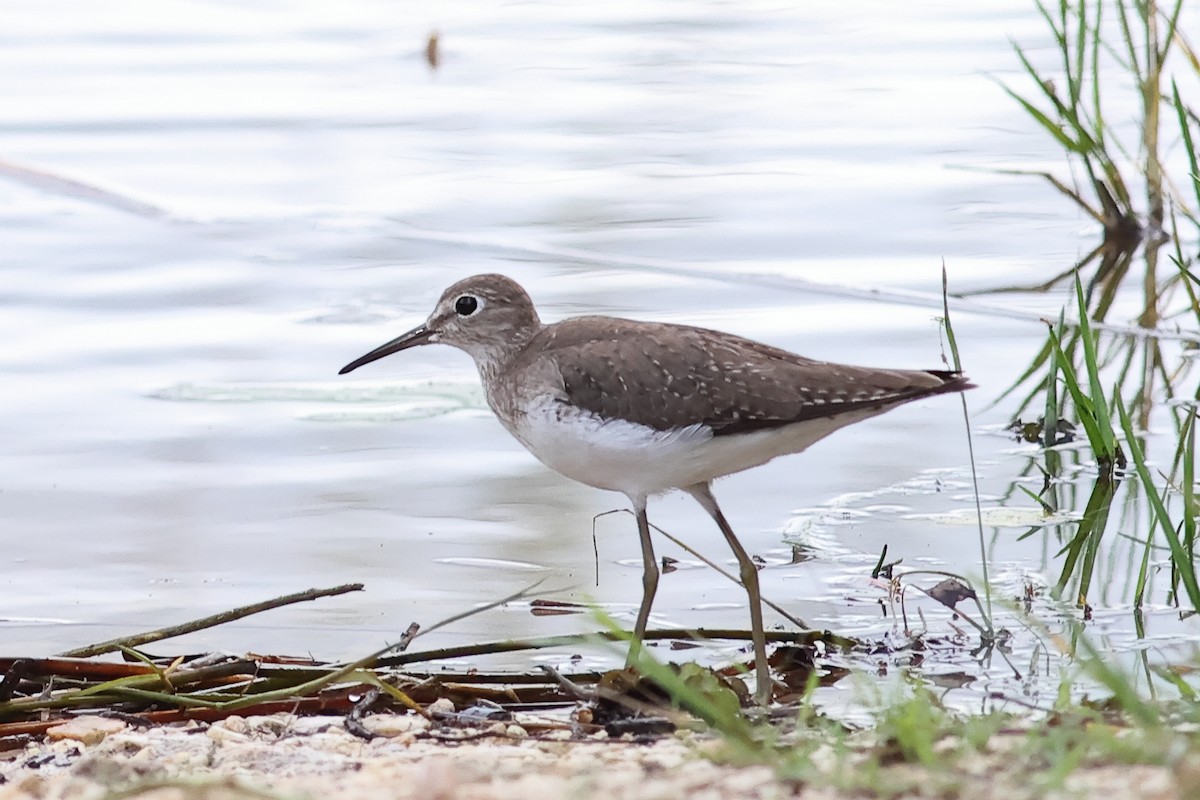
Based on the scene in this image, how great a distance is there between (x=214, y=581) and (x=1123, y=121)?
6530 mm

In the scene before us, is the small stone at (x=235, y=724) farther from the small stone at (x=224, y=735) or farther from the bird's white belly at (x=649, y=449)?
the bird's white belly at (x=649, y=449)

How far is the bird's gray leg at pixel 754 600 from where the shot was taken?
4.82 meters

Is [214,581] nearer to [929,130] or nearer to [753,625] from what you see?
[753,625]

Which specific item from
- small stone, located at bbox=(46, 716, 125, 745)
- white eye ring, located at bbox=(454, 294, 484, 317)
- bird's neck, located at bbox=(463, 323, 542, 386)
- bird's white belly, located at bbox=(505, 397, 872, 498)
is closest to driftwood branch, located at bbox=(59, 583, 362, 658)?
small stone, located at bbox=(46, 716, 125, 745)

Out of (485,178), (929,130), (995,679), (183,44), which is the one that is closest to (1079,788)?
(995,679)

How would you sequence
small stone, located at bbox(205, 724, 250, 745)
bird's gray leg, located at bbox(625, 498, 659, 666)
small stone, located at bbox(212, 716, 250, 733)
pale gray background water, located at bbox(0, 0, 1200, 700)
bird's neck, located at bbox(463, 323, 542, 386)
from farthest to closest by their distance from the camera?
pale gray background water, located at bbox(0, 0, 1200, 700), bird's neck, located at bbox(463, 323, 542, 386), bird's gray leg, located at bbox(625, 498, 659, 666), small stone, located at bbox(212, 716, 250, 733), small stone, located at bbox(205, 724, 250, 745)

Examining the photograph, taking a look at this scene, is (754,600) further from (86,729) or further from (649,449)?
(86,729)

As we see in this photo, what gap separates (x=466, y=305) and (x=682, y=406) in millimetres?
965

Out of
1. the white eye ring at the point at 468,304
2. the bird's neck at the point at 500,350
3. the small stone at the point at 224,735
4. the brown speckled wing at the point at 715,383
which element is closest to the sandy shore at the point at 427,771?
the small stone at the point at 224,735

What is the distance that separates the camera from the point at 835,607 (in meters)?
5.37

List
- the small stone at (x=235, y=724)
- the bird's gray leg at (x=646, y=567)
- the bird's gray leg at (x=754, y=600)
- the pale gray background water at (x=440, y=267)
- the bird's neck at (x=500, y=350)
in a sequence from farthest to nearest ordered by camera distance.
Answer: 1. the pale gray background water at (x=440, y=267)
2. the bird's neck at (x=500, y=350)
3. the bird's gray leg at (x=646, y=567)
4. the bird's gray leg at (x=754, y=600)
5. the small stone at (x=235, y=724)

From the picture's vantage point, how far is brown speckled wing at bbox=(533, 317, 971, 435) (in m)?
4.94

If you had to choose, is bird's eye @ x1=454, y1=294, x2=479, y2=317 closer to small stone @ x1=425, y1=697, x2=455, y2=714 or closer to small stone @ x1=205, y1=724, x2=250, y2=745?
small stone @ x1=425, y1=697, x2=455, y2=714

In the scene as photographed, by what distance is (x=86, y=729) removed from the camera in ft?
14.9
